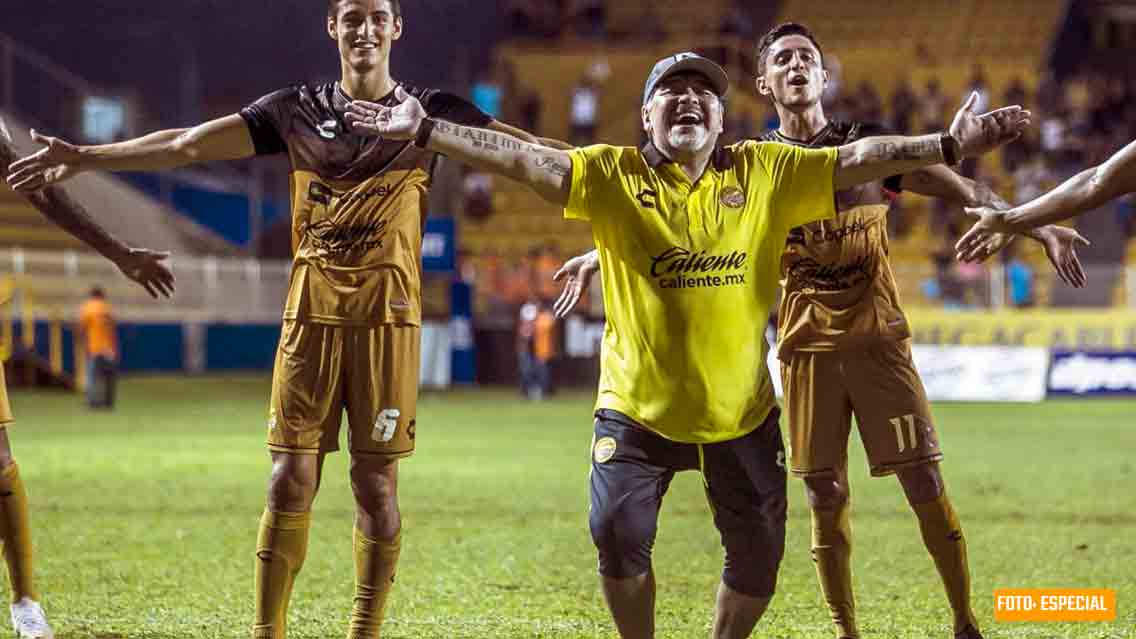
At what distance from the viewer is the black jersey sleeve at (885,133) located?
6.10m

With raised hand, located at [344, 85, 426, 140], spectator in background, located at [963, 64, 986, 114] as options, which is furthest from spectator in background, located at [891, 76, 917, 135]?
raised hand, located at [344, 85, 426, 140]

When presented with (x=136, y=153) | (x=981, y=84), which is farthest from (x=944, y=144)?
(x=981, y=84)

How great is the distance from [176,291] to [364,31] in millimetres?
23492

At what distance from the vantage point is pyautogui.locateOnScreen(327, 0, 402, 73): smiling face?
578 centimetres

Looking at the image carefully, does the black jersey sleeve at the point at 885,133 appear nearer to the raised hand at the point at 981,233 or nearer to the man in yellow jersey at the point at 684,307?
the raised hand at the point at 981,233

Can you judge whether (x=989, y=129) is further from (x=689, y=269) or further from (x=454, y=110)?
(x=454, y=110)

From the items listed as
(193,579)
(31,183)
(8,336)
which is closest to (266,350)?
(8,336)

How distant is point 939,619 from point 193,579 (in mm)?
3683

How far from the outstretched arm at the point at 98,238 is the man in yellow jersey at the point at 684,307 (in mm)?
1579

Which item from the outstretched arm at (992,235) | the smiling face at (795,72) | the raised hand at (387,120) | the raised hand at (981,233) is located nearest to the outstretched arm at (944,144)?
the raised hand at (981,233)

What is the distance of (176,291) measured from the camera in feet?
93.2

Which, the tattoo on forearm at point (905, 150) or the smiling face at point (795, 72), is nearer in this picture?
the tattoo on forearm at point (905, 150)

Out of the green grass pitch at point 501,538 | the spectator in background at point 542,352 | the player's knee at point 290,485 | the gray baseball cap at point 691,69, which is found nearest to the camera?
the gray baseball cap at point 691,69

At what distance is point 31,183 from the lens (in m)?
5.58
